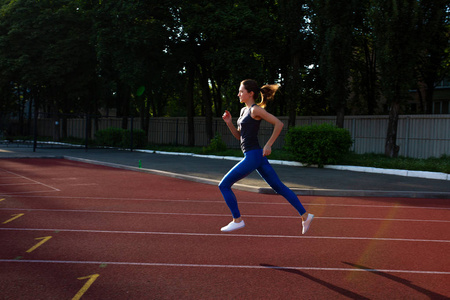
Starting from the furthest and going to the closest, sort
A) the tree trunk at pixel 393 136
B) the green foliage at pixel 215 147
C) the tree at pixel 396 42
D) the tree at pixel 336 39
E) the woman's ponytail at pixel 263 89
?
the green foliage at pixel 215 147 → the tree at pixel 336 39 → the tree trunk at pixel 393 136 → the tree at pixel 396 42 → the woman's ponytail at pixel 263 89

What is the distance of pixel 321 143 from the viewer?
17000mm

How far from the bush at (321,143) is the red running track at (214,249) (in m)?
7.30

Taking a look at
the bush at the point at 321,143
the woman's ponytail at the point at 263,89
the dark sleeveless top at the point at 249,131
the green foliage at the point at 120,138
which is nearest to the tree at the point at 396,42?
the bush at the point at 321,143

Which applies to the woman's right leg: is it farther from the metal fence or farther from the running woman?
the metal fence

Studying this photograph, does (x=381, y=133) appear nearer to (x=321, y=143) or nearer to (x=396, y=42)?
(x=396, y=42)

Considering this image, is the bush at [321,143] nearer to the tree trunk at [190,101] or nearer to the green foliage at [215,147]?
the green foliage at [215,147]

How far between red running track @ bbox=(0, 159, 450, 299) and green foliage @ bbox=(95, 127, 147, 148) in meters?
19.3

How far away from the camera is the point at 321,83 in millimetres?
33219

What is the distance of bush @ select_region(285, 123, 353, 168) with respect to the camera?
17078 mm

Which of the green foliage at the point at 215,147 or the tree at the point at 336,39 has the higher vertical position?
the tree at the point at 336,39

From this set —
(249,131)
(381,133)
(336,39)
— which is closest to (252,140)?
(249,131)

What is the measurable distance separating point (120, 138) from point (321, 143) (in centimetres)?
1693

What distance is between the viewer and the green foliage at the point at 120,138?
28984mm

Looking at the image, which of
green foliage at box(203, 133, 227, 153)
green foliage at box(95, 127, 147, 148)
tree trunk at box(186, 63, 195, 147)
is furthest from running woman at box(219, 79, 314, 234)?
tree trunk at box(186, 63, 195, 147)
